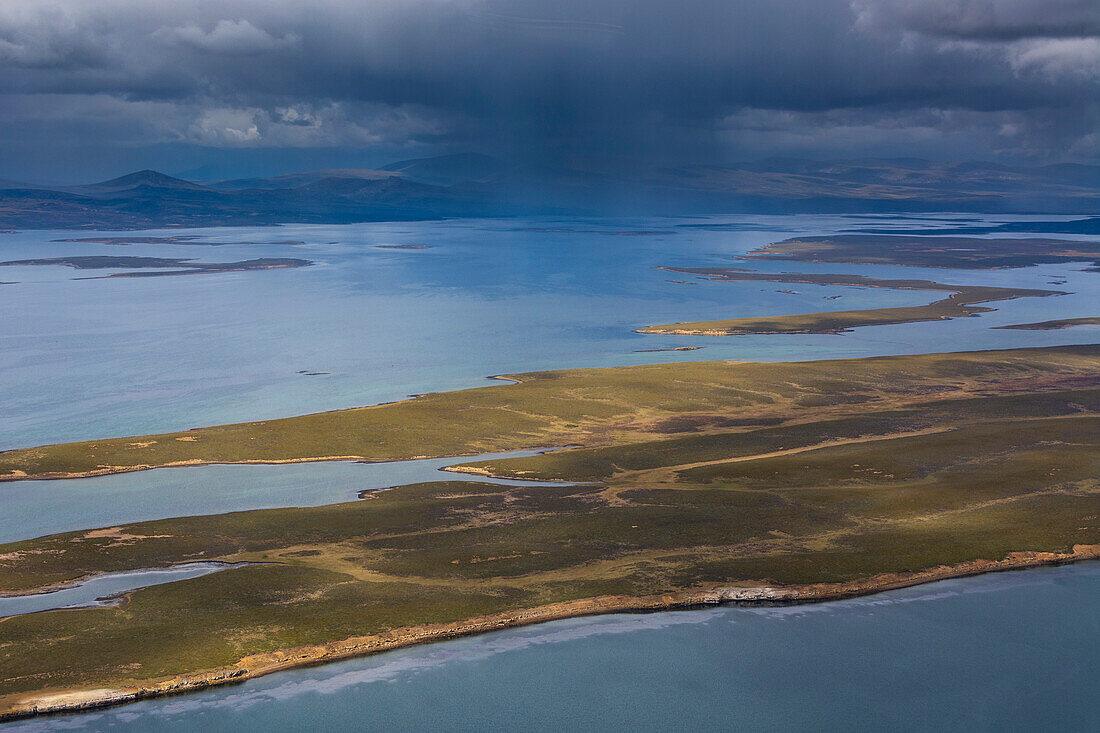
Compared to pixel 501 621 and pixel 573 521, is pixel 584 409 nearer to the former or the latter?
pixel 573 521

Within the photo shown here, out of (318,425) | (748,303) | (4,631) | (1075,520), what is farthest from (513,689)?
(748,303)

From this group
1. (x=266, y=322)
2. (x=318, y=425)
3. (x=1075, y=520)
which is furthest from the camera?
(x=266, y=322)

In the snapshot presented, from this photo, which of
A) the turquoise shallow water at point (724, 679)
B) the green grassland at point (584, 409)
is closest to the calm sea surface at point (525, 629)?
the turquoise shallow water at point (724, 679)

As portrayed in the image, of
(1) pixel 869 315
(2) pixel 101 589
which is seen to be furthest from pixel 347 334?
(2) pixel 101 589

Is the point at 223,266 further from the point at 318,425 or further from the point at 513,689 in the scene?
the point at 513,689

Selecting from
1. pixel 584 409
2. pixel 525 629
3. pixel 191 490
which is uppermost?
pixel 584 409

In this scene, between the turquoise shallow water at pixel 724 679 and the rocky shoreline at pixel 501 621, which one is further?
the turquoise shallow water at pixel 724 679

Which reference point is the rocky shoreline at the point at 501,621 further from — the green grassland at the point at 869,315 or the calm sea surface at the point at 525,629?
the green grassland at the point at 869,315
